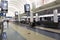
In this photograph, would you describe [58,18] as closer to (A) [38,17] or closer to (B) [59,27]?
(B) [59,27]

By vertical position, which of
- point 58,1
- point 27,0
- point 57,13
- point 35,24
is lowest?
point 35,24

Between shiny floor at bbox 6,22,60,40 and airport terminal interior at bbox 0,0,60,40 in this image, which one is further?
airport terminal interior at bbox 0,0,60,40

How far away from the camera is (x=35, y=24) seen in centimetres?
1280

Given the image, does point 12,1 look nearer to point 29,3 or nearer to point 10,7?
point 10,7

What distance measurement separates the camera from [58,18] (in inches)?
381

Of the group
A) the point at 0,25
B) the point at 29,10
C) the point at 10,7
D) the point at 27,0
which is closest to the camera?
the point at 0,25

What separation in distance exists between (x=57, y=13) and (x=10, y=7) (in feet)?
44.3

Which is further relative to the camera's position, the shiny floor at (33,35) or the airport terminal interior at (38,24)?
the airport terminal interior at (38,24)

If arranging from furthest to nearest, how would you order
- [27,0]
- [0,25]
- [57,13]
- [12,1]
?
[12,1] → [27,0] → [57,13] → [0,25]

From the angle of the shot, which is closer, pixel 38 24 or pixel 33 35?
pixel 33 35

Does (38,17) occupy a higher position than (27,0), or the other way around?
(27,0)

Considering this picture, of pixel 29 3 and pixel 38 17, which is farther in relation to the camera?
pixel 38 17

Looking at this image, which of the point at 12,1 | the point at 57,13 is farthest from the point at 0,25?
the point at 12,1

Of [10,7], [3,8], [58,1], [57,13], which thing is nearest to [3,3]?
[3,8]
